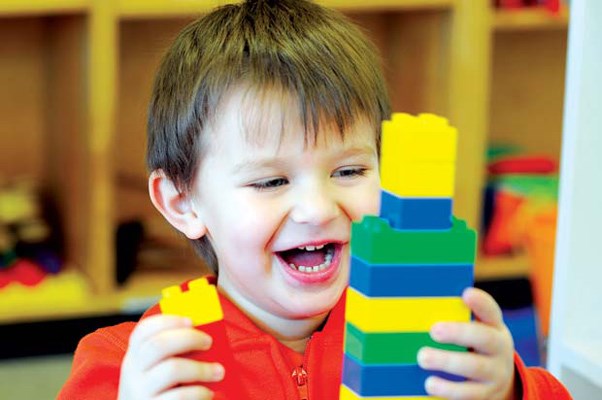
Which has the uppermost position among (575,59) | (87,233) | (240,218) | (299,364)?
(575,59)

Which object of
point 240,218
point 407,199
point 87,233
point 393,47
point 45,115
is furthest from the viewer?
point 393,47

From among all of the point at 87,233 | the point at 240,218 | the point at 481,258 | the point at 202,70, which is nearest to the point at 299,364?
the point at 240,218

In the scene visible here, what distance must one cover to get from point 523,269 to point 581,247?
1486 mm

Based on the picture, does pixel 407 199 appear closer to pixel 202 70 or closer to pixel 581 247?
pixel 202 70

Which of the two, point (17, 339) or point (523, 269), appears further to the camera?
point (523, 269)

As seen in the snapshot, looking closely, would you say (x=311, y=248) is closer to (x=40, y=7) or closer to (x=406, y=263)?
(x=406, y=263)

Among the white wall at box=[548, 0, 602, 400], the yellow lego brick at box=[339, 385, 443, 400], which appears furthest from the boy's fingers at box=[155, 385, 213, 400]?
the white wall at box=[548, 0, 602, 400]

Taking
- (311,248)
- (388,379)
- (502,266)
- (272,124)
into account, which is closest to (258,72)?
(272,124)

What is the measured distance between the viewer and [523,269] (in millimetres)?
2705

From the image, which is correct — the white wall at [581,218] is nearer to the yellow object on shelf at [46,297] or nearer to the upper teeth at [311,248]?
the upper teeth at [311,248]

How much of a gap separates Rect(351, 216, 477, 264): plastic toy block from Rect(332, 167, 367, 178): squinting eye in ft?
0.81

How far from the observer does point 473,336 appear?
2.64 feet

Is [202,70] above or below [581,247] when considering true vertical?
above

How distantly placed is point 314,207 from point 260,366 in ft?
0.56
